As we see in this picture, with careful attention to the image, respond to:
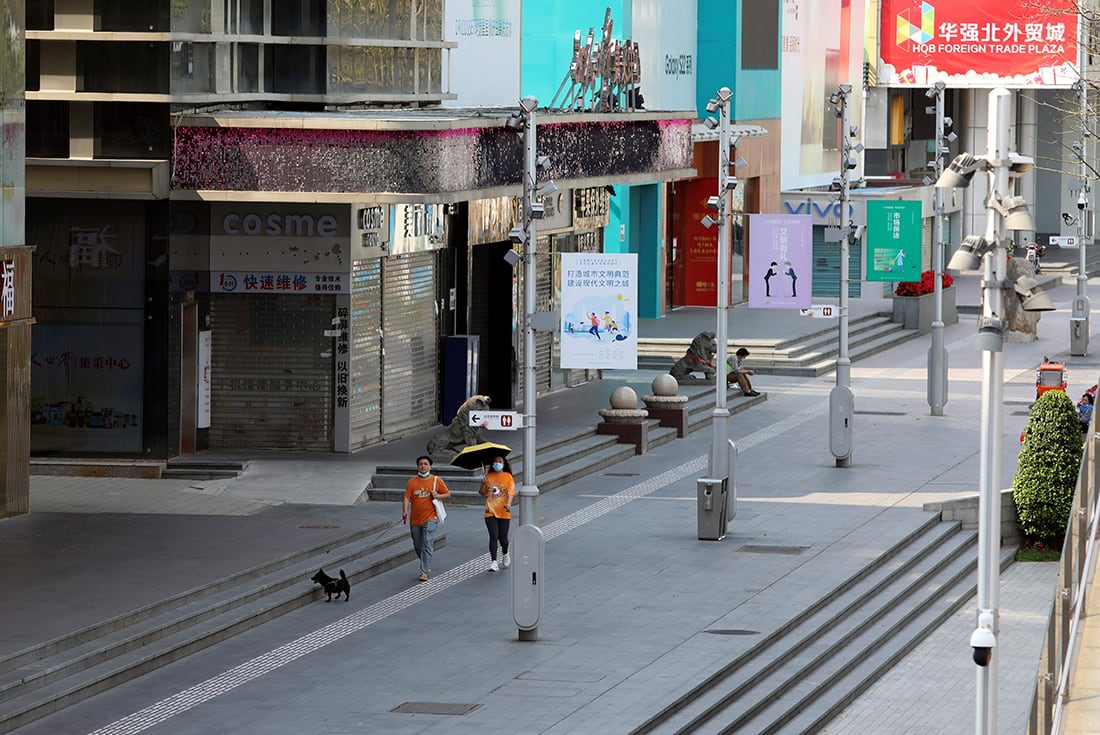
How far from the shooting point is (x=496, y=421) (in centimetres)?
2298

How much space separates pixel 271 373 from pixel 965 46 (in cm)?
4464

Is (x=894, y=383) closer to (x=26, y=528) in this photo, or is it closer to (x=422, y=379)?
(x=422, y=379)

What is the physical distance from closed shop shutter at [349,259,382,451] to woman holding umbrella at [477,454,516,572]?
7606mm

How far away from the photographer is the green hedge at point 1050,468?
29719 mm

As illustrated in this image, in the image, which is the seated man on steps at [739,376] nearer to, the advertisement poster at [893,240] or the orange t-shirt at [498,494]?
the advertisement poster at [893,240]

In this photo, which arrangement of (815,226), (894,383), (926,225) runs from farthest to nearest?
(926,225), (815,226), (894,383)

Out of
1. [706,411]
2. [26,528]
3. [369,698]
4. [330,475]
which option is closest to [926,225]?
[706,411]

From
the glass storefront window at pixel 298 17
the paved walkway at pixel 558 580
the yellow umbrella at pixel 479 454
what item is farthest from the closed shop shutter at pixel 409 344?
the yellow umbrella at pixel 479 454

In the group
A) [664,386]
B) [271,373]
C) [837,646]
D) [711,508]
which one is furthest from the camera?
[664,386]

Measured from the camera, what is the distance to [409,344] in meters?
35.6

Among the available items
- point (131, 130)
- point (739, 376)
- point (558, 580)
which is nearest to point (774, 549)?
point (558, 580)

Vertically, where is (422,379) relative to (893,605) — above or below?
above

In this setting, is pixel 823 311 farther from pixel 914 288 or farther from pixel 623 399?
pixel 914 288

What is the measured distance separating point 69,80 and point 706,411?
15.2 metres
